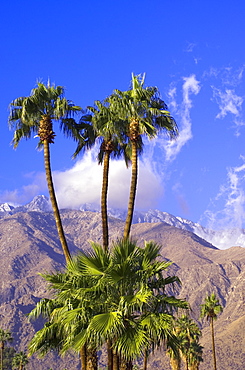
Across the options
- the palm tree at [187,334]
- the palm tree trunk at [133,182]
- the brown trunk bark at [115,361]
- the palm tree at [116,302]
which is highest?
the palm tree at [187,334]

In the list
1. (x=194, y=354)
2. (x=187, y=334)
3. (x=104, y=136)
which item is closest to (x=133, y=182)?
(x=104, y=136)

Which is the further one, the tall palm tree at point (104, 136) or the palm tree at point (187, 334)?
the palm tree at point (187, 334)

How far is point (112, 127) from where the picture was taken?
26469 mm

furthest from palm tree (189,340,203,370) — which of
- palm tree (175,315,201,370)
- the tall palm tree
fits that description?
the tall palm tree

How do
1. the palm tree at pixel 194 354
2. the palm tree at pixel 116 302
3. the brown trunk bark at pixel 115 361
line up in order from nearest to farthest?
the palm tree at pixel 116 302 < the brown trunk bark at pixel 115 361 < the palm tree at pixel 194 354

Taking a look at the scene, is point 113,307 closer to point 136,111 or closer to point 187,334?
point 136,111

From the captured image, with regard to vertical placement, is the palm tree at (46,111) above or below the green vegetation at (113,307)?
above

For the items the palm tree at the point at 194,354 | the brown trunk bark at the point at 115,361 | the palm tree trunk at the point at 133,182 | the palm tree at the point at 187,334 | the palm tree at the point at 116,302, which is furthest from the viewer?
the palm tree at the point at 194,354

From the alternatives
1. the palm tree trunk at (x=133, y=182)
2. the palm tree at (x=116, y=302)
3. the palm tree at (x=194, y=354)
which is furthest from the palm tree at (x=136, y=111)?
the palm tree at (x=194, y=354)

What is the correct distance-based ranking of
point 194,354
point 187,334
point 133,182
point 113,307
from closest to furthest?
point 113,307 < point 133,182 < point 187,334 < point 194,354

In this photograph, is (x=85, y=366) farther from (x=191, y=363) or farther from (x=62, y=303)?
(x=191, y=363)

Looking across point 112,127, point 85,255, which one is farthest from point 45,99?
point 85,255

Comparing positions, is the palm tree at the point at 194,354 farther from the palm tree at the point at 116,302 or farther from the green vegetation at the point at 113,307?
the palm tree at the point at 116,302

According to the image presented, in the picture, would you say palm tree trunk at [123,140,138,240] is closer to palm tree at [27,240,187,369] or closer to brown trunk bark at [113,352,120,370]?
palm tree at [27,240,187,369]
